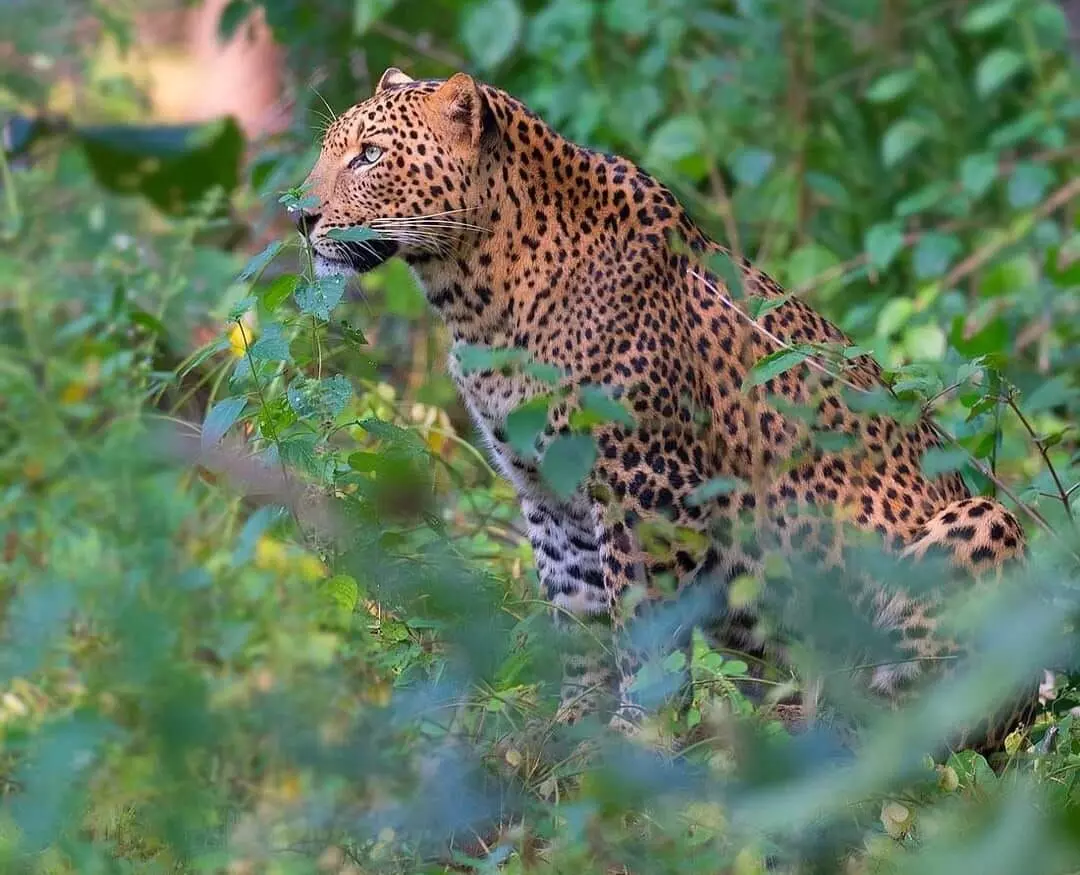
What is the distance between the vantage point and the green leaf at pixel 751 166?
27.6ft

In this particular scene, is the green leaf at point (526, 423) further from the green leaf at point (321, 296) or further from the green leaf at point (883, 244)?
the green leaf at point (883, 244)

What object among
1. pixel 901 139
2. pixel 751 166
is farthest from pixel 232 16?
pixel 901 139

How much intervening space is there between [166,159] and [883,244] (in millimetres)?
4155

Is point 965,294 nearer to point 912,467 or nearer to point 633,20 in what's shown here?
Result: point 633,20

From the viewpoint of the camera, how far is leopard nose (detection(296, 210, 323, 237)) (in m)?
5.02

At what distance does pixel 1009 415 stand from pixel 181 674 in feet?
15.0

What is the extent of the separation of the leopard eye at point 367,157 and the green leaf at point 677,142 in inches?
145

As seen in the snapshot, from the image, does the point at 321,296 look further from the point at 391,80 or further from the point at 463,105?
the point at 391,80

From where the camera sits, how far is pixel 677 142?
28.6 ft

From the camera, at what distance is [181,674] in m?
2.99

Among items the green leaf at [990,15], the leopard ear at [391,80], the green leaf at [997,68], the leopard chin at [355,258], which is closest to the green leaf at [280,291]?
the leopard chin at [355,258]

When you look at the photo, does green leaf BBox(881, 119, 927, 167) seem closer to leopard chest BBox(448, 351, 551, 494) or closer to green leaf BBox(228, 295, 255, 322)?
leopard chest BBox(448, 351, 551, 494)

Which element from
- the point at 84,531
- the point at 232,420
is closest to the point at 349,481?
the point at 232,420

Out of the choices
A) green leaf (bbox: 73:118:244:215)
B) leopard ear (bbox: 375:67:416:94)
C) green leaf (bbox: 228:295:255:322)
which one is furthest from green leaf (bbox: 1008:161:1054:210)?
green leaf (bbox: 228:295:255:322)
